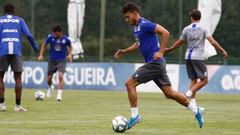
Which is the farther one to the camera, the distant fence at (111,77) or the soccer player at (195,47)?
the distant fence at (111,77)

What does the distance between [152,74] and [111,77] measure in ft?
58.8

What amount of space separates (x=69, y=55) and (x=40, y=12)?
1272cm

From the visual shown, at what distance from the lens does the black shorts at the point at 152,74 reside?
12727mm

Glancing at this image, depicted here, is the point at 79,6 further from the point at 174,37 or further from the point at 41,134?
the point at 41,134

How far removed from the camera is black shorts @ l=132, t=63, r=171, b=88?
12.7 m

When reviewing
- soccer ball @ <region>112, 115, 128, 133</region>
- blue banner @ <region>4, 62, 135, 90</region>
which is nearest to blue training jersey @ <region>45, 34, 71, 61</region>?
blue banner @ <region>4, 62, 135, 90</region>

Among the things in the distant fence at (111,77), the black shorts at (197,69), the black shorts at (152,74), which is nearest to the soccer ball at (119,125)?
the black shorts at (152,74)

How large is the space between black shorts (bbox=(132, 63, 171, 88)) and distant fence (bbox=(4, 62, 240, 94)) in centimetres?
1554

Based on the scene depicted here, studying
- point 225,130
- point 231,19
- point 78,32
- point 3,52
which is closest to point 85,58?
point 78,32

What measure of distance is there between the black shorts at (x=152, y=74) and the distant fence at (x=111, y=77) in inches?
612

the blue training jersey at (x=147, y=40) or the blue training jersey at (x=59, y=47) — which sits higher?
the blue training jersey at (x=147, y=40)

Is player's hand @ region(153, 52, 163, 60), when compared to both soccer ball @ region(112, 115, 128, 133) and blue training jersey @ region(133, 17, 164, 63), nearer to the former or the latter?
blue training jersey @ region(133, 17, 164, 63)

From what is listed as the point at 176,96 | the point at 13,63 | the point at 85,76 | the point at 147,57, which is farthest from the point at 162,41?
the point at 85,76

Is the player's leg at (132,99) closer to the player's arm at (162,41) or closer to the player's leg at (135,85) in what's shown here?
the player's leg at (135,85)
